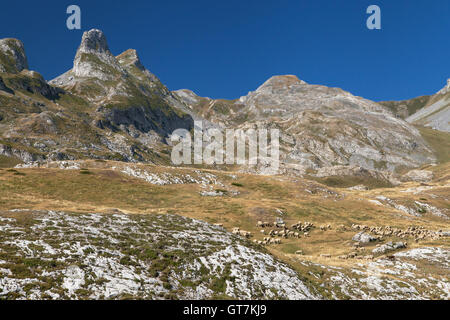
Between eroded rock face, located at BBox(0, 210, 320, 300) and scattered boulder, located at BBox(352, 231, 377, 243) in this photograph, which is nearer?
eroded rock face, located at BBox(0, 210, 320, 300)

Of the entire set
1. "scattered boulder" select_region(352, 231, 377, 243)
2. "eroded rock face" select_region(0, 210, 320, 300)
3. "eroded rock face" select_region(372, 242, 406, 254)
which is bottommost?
Result: "scattered boulder" select_region(352, 231, 377, 243)

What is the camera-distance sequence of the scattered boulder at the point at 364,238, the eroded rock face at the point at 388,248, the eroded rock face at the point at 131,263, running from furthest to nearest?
the scattered boulder at the point at 364,238 → the eroded rock face at the point at 388,248 → the eroded rock face at the point at 131,263

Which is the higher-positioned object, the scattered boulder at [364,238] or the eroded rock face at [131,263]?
the eroded rock face at [131,263]

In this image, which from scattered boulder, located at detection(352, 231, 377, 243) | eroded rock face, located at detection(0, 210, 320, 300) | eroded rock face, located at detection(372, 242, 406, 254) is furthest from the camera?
scattered boulder, located at detection(352, 231, 377, 243)

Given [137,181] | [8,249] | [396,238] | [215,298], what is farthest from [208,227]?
[137,181]

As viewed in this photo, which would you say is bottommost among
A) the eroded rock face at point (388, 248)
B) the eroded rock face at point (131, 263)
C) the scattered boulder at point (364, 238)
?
the scattered boulder at point (364, 238)

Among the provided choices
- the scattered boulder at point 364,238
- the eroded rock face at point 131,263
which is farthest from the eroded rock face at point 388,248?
the eroded rock face at point 131,263

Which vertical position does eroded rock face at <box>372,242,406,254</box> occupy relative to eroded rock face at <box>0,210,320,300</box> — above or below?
below

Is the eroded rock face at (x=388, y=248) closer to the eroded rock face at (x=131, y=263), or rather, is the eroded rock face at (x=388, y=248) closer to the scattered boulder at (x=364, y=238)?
the scattered boulder at (x=364, y=238)

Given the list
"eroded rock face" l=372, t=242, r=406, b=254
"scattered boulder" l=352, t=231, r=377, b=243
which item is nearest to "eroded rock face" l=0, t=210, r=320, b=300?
"eroded rock face" l=372, t=242, r=406, b=254

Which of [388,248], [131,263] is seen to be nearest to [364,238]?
[388,248]

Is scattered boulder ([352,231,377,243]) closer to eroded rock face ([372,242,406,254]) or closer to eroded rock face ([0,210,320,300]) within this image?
eroded rock face ([372,242,406,254])

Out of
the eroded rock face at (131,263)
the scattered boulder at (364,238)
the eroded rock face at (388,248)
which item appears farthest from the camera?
the scattered boulder at (364,238)
